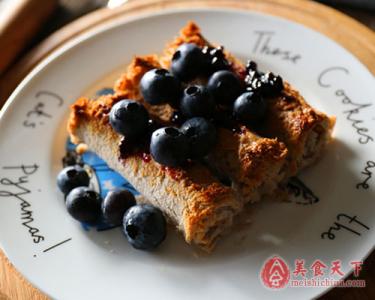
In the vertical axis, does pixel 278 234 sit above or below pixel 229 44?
below

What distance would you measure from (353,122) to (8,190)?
5.20ft

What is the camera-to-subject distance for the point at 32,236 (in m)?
2.24

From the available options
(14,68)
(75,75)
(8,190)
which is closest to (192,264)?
(8,190)

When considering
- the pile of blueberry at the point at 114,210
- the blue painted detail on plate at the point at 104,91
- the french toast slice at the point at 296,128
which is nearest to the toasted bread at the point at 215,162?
the french toast slice at the point at 296,128

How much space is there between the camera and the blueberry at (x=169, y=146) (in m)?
2.11

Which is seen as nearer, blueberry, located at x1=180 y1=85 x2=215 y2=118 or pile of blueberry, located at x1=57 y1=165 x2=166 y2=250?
pile of blueberry, located at x1=57 y1=165 x2=166 y2=250

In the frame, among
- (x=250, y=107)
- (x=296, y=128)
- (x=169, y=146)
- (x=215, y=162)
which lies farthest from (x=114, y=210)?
(x=296, y=128)

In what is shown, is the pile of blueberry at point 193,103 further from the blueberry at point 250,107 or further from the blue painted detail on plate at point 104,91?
the blue painted detail on plate at point 104,91

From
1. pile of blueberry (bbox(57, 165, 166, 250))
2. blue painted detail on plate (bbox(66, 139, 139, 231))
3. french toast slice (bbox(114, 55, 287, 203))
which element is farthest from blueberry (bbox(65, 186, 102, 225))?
french toast slice (bbox(114, 55, 287, 203))

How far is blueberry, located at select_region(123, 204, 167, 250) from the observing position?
6.92 feet

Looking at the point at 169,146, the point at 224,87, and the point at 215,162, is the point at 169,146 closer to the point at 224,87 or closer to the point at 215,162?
the point at 215,162

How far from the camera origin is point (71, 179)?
237 cm

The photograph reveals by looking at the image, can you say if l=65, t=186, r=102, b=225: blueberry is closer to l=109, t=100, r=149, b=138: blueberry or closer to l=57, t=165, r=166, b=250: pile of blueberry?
l=57, t=165, r=166, b=250: pile of blueberry

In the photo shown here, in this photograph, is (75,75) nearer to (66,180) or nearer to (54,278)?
(66,180)
